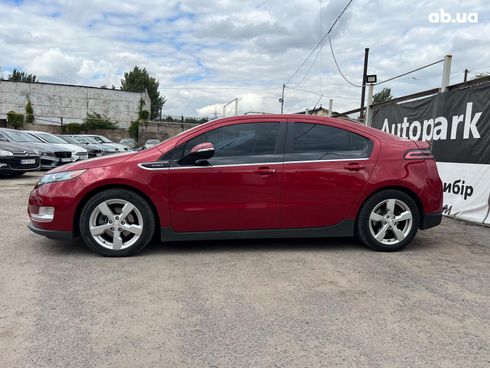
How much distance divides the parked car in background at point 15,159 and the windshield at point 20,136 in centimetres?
150

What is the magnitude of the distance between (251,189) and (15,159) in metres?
8.97

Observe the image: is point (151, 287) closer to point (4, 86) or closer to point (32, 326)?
point (32, 326)

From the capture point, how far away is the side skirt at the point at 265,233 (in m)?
4.42

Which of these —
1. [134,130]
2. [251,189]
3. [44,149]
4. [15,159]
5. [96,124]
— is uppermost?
[96,124]

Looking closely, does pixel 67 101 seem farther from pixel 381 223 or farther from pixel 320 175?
pixel 381 223

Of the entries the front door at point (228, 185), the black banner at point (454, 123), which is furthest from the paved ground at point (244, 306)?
the black banner at point (454, 123)

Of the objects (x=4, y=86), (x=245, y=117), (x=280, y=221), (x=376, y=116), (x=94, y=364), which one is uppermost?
(x=4, y=86)

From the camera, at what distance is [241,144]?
4539mm

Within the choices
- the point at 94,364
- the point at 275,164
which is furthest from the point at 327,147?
the point at 94,364

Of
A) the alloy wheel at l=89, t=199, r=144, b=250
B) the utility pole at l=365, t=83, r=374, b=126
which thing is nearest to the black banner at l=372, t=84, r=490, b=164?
the utility pole at l=365, t=83, r=374, b=126

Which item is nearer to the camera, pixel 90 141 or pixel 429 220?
pixel 429 220

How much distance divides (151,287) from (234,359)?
1333mm

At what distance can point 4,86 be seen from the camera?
4291cm

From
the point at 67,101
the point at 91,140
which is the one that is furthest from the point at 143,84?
the point at 91,140
